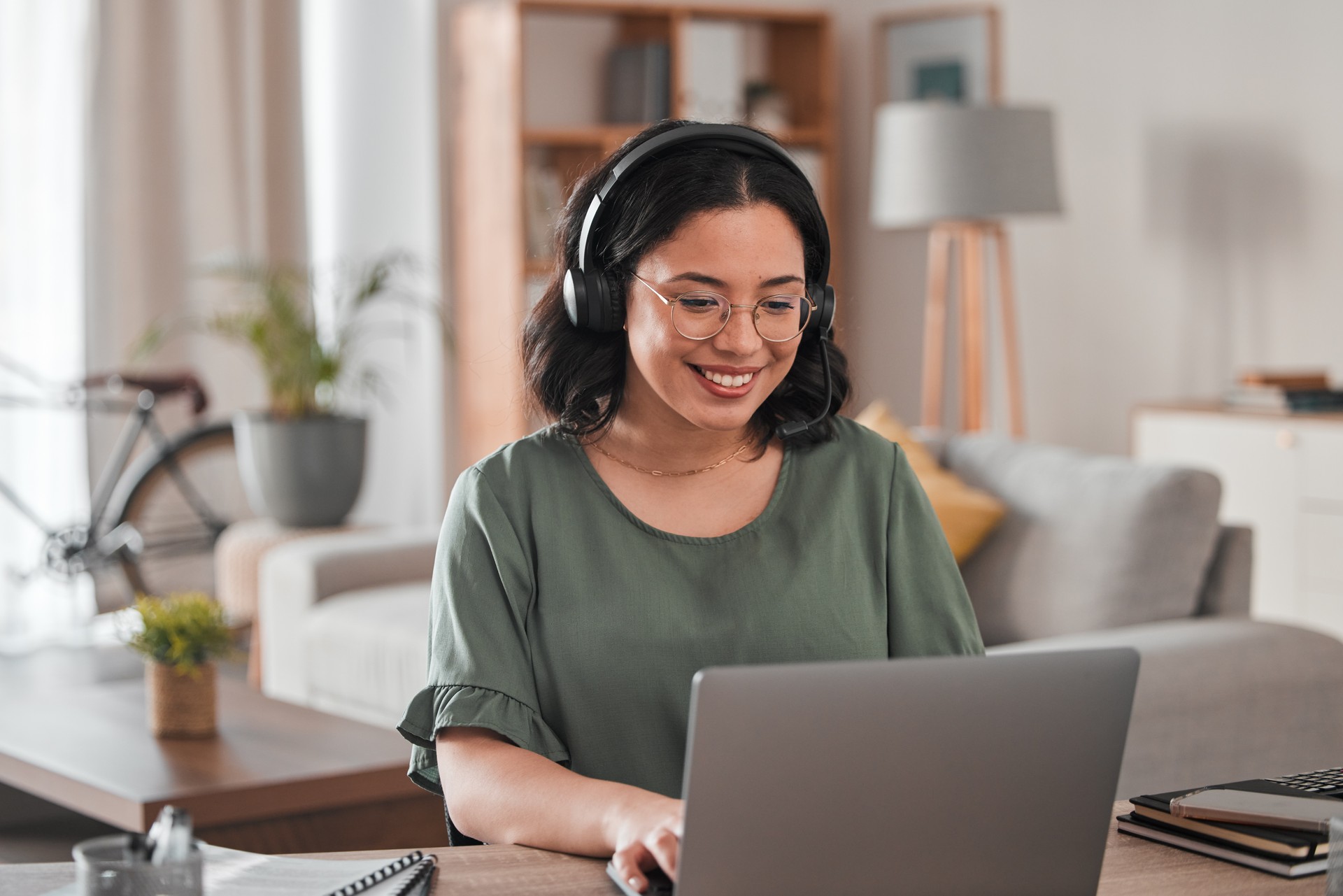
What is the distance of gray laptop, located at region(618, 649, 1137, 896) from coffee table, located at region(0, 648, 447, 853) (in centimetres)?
145

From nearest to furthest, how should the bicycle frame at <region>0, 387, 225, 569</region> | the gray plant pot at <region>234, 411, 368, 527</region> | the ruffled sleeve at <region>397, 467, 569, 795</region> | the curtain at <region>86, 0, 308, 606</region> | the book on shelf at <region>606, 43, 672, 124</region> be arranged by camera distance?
the ruffled sleeve at <region>397, 467, 569, 795</region> → the gray plant pot at <region>234, 411, 368, 527</region> → the bicycle frame at <region>0, 387, 225, 569</region> → the curtain at <region>86, 0, 308, 606</region> → the book on shelf at <region>606, 43, 672, 124</region>

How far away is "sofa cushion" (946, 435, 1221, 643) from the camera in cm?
237

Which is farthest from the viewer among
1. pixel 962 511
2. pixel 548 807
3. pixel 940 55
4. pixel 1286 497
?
pixel 940 55

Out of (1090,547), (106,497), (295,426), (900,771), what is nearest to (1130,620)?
(1090,547)

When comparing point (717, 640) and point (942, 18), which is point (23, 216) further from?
point (717, 640)

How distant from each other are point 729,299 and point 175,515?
376cm

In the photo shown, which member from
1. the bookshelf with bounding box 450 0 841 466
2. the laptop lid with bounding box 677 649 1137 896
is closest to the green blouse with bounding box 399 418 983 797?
the laptop lid with bounding box 677 649 1137 896

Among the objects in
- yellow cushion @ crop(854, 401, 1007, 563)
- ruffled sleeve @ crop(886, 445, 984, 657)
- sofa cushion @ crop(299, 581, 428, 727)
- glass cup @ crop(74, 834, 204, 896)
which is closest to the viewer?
glass cup @ crop(74, 834, 204, 896)

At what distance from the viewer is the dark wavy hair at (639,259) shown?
127 centimetres

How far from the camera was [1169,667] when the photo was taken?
2.10 m

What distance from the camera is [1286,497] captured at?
11.4 feet

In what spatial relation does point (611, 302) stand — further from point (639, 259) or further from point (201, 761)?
point (201, 761)

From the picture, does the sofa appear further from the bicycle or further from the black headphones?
the bicycle

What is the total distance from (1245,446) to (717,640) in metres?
2.66
